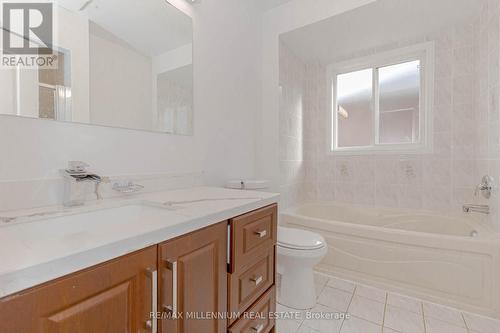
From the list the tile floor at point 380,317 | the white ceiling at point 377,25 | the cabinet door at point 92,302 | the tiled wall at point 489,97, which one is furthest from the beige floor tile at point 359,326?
the white ceiling at point 377,25

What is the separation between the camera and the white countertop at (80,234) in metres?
0.41

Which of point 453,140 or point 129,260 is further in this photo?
point 453,140

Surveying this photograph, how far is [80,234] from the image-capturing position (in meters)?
0.58

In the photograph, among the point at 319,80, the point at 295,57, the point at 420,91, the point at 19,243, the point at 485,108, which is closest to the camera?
the point at 19,243

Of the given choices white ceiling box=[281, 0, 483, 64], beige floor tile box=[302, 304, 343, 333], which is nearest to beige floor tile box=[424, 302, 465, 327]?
beige floor tile box=[302, 304, 343, 333]

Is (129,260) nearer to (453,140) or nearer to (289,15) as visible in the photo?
(289,15)

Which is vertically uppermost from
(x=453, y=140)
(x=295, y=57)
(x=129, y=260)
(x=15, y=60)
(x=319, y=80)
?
(x=295, y=57)

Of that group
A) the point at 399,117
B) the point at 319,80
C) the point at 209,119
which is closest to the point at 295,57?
the point at 319,80

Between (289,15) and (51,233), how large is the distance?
8.22 feet

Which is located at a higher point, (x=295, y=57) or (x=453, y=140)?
(x=295, y=57)

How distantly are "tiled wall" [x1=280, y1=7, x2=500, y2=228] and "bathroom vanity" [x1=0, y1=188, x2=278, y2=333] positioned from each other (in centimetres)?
161

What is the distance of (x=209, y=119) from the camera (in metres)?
1.72

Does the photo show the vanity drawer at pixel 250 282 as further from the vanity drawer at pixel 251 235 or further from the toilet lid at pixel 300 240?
the toilet lid at pixel 300 240

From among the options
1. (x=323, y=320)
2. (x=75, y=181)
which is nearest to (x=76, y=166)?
(x=75, y=181)
